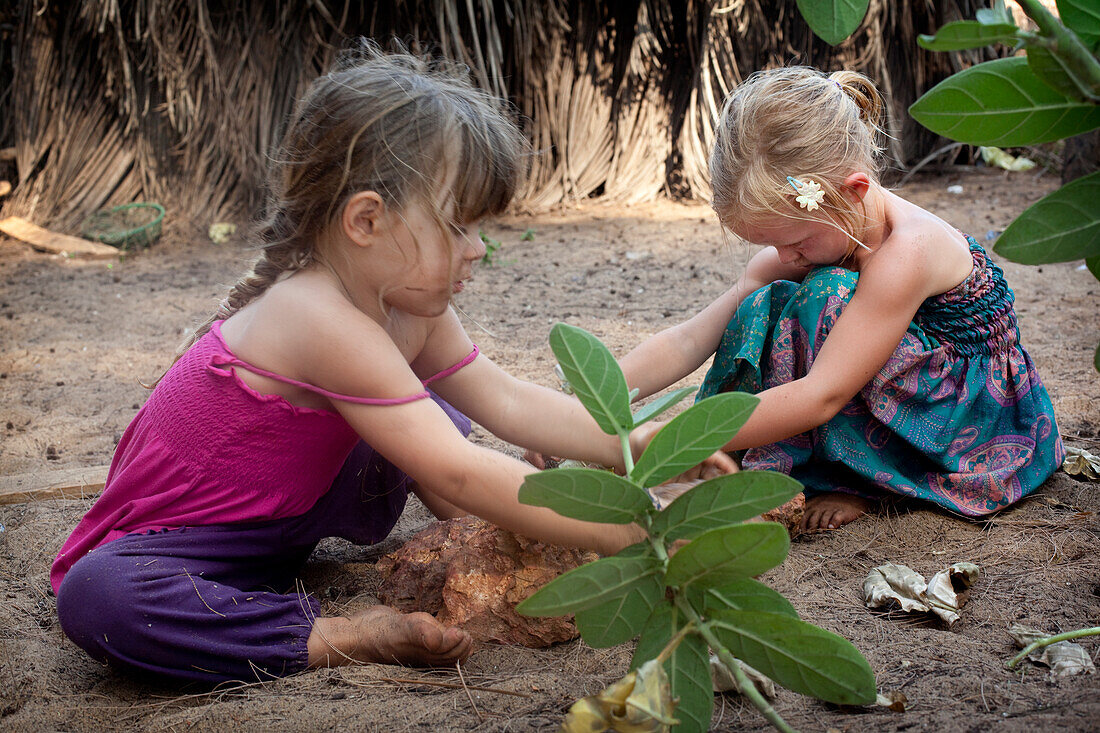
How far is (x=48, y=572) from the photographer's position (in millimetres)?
1912

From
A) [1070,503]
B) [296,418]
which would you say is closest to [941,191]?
[1070,503]

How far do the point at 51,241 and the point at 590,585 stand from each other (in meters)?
5.27

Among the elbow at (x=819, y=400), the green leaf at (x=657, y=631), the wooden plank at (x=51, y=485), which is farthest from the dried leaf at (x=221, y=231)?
the green leaf at (x=657, y=631)

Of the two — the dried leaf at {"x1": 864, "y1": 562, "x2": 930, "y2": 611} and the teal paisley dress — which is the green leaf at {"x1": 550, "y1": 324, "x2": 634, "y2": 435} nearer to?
the dried leaf at {"x1": 864, "y1": 562, "x2": 930, "y2": 611}

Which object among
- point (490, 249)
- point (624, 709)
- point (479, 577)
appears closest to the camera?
point (624, 709)

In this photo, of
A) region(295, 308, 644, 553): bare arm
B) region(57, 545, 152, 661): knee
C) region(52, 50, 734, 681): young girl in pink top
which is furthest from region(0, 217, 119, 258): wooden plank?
region(295, 308, 644, 553): bare arm

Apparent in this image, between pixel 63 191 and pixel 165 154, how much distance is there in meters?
0.71

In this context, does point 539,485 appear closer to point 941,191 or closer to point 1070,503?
point 1070,503

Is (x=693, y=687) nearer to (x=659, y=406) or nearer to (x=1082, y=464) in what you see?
(x=659, y=406)

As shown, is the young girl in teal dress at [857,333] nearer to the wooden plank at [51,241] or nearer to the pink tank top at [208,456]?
the pink tank top at [208,456]

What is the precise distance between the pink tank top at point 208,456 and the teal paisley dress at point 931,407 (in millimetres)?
1033

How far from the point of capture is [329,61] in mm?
5395

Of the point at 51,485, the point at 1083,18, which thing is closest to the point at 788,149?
the point at 1083,18

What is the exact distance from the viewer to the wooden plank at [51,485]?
2189mm
